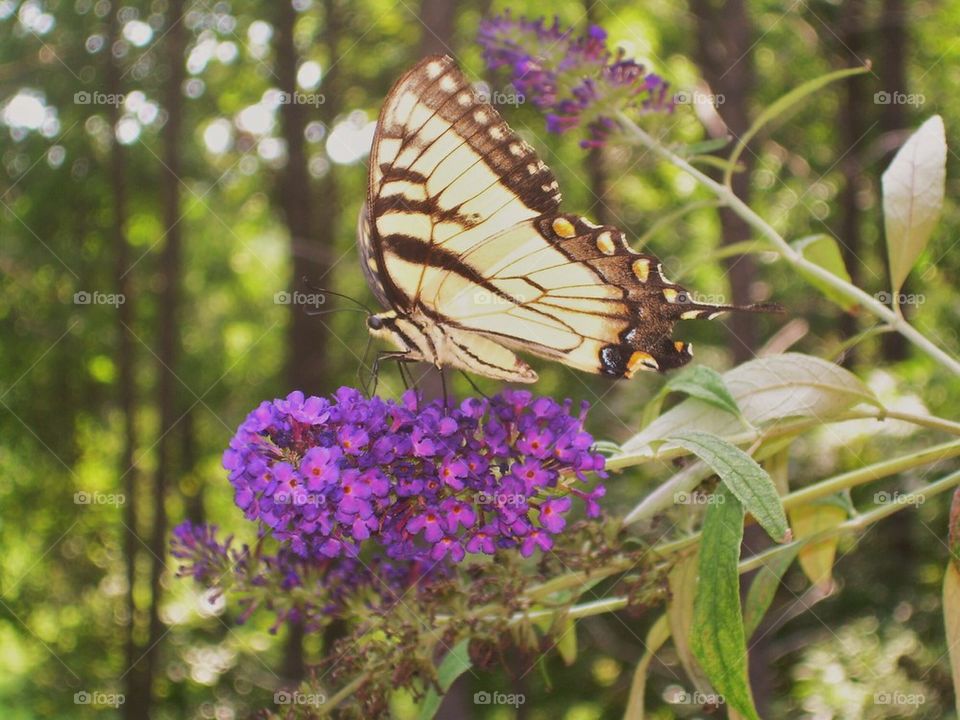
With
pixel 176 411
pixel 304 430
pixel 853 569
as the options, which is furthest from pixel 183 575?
pixel 176 411

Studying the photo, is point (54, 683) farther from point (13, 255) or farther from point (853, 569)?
point (853, 569)

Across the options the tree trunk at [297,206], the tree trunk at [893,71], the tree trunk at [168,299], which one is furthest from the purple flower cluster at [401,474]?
the tree trunk at [893,71]

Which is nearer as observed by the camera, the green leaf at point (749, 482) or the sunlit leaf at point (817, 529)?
the green leaf at point (749, 482)

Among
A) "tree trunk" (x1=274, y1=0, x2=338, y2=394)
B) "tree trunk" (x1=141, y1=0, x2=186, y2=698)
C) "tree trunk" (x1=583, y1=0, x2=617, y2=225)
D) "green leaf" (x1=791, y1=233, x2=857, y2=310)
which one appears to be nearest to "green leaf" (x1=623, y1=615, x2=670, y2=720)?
"green leaf" (x1=791, y1=233, x2=857, y2=310)

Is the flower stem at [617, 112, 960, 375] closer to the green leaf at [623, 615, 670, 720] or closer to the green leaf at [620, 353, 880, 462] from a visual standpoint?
the green leaf at [620, 353, 880, 462]

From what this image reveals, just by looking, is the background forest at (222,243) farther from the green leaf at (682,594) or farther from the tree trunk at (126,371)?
the green leaf at (682,594)

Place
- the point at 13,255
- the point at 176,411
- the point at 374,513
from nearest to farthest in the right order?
1. the point at 374,513
2. the point at 13,255
3. the point at 176,411

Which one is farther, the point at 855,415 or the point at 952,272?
the point at 952,272
